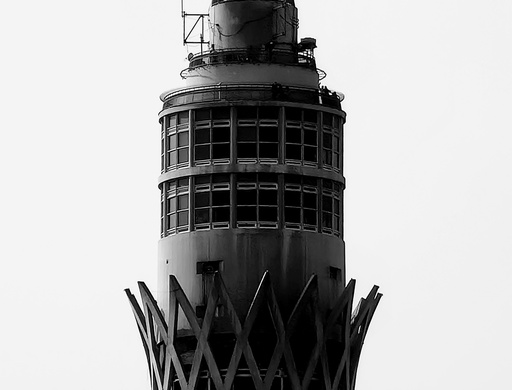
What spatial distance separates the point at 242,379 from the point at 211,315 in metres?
4.79

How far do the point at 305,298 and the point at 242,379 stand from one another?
689cm

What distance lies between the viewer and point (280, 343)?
198 meters

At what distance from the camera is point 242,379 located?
198375 mm

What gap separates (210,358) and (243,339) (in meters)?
2.59

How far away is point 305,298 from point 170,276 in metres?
9.30

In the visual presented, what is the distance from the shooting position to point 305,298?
19862 cm

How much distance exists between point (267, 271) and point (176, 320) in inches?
280

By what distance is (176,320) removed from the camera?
199875 mm

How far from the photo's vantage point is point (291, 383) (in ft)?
650

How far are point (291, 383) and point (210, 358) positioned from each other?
5677 millimetres

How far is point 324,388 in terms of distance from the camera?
199375mm

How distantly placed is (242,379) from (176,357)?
4.88 metres

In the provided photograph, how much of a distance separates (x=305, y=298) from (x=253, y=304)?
11.7 feet

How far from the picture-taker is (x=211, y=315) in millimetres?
198125
